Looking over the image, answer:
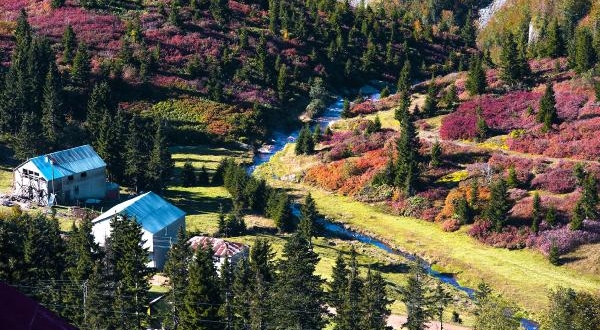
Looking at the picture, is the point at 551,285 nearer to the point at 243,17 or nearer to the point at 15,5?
the point at 243,17

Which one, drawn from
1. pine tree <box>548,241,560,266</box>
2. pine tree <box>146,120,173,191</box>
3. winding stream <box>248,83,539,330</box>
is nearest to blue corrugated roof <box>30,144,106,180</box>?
pine tree <box>146,120,173,191</box>

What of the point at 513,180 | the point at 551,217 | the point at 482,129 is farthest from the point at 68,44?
the point at 551,217

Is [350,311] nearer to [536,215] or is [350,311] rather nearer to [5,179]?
[536,215]

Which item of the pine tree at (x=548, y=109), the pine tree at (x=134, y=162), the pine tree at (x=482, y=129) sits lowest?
the pine tree at (x=134, y=162)

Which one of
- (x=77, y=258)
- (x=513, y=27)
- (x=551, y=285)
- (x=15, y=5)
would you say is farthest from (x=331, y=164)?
(x=513, y=27)

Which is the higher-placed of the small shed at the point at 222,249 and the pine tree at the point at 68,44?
the pine tree at the point at 68,44

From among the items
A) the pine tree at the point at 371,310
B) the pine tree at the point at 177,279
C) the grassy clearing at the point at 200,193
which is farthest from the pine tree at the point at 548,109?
the pine tree at the point at 177,279

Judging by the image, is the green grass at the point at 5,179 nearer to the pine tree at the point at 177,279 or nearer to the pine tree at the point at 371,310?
the pine tree at the point at 177,279
